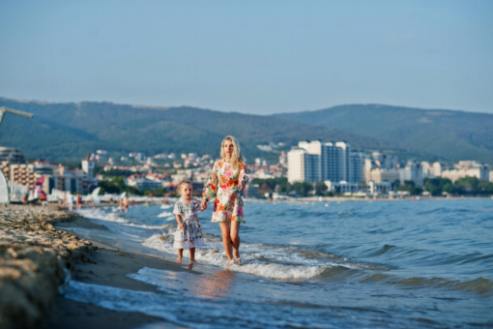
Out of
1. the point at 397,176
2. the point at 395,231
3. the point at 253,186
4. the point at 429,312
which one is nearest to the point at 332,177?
the point at 397,176

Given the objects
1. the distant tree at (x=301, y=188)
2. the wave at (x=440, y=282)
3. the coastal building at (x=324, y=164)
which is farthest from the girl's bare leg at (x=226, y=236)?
the coastal building at (x=324, y=164)

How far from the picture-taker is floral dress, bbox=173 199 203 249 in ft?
26.8

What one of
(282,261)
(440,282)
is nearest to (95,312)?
(440,282)

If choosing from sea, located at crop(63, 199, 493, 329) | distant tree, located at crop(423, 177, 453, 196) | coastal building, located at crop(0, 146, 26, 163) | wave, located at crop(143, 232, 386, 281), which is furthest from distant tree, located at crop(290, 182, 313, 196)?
sea, located at crop(63, 199, 493, 329)

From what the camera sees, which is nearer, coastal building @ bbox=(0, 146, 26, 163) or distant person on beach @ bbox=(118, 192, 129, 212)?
distant person on beach @ bbox=(118, 192, 129, 212)

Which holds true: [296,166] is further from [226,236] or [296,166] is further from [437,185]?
[226,236]

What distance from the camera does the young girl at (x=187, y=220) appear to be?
8133mm

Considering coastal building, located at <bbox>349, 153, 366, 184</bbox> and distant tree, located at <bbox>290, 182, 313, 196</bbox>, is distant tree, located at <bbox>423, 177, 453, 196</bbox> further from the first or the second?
distant tree, located at <bbox>290, 182, 313, 196</bbox>

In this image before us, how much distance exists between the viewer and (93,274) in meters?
5.61

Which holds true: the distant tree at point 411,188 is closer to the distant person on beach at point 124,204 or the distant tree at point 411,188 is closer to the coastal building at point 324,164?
the coastal building at point 324,164

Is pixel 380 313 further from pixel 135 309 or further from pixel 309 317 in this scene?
pixel 135 309

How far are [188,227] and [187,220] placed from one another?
0.29 ft

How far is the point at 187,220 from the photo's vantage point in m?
8.19

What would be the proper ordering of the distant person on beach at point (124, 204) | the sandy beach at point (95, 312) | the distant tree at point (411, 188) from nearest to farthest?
the sandy beach at point (95, 312) → the distant person on beach at point (124, 204) → the distant tree at point (411, 188)
